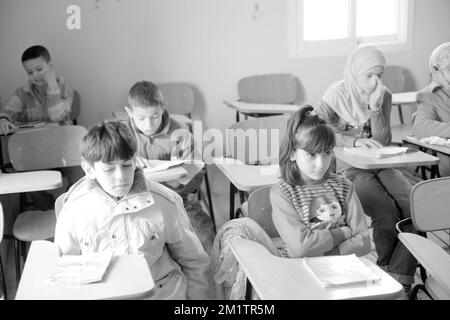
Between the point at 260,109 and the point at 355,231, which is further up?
the point at 260,109

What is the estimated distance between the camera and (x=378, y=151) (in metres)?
2.68

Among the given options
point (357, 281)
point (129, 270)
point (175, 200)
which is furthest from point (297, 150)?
point (129, 270)

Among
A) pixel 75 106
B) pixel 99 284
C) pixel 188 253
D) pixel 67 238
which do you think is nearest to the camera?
pixel 99 284

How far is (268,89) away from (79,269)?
335 centimetres

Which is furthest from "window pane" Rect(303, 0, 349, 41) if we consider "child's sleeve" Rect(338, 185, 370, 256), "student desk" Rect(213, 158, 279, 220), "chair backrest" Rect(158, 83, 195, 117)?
"child's sleeve" Rect(338, 185, 370, 256)

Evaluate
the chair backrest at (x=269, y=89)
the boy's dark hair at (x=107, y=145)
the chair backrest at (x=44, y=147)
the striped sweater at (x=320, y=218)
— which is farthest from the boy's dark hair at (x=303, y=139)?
the chair backrest at (x=269, y=89)

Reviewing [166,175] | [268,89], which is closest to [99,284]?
[166,175]

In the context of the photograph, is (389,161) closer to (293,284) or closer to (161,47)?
(293,284)

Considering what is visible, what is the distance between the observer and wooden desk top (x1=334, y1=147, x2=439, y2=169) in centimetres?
253

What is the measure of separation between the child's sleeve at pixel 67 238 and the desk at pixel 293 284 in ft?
1.76

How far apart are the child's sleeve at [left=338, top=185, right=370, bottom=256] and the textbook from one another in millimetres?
355

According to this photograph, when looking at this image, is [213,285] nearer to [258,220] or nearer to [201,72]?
[258,220]

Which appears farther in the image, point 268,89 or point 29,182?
point 268,89

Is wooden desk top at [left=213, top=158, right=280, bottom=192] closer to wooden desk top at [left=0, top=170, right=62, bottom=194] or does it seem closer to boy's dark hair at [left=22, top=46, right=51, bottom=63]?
wooden desk top at [left=0, top=170, right=62, bottom=194]
